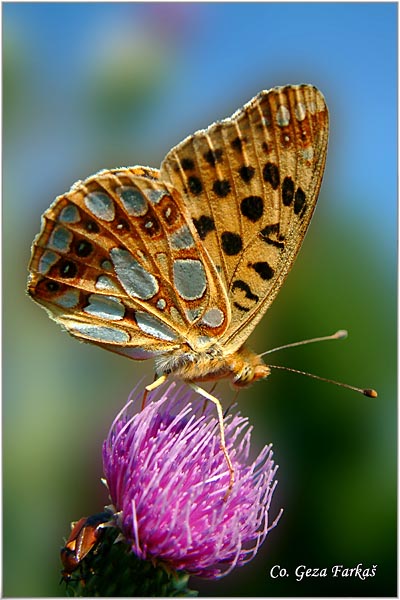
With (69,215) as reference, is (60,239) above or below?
below

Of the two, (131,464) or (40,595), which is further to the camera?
(40,595)

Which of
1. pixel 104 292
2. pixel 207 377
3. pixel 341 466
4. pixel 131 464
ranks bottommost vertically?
pixel 341 466

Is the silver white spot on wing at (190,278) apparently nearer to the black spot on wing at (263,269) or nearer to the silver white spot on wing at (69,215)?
the black spot on wing at (263,269)

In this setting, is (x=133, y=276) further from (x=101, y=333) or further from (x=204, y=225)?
(x=204, y=225)

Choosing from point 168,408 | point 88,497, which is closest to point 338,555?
point 88,497

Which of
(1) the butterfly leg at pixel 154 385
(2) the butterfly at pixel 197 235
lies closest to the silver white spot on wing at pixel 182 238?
(2) the butterfly at pixel 197 235

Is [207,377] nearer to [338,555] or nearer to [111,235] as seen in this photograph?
[111,235]

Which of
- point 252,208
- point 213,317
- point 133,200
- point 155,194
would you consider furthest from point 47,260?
point 252,208
